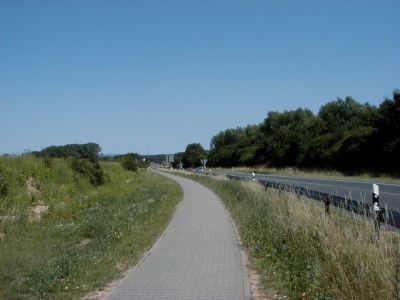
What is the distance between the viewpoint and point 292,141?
202ft

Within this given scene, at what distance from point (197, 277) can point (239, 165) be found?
8736 centimetres

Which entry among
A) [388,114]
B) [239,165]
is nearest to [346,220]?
[388,114]

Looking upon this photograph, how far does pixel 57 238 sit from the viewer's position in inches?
454

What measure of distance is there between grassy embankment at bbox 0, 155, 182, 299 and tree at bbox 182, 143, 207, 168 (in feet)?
399

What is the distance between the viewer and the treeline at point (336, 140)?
35031 mm

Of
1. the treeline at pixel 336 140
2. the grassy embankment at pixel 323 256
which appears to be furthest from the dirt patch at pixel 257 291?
the treeline at pixel 336 140

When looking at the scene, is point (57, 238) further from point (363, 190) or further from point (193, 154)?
point (193, 154)

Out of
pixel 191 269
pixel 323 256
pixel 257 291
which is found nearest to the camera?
pixel 257 291

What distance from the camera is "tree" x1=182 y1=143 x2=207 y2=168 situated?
14462 centimetres

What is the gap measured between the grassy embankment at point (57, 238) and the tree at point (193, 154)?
121465 millimetres

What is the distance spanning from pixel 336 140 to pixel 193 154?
101 meters

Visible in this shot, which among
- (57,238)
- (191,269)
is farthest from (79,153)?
(191,269)

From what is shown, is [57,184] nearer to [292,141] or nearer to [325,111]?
[292,141]

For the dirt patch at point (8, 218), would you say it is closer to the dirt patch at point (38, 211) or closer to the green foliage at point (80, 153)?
the dirt patch at point (38, 211)
